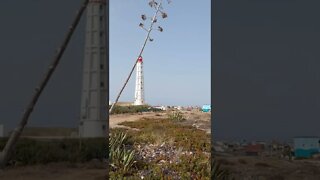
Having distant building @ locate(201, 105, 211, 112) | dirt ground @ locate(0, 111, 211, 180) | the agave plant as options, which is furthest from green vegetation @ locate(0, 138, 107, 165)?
distant building @ locate(201, 105, 211, 112)

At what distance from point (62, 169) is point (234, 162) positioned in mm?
3010

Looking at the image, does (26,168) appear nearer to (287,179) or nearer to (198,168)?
(198,168)

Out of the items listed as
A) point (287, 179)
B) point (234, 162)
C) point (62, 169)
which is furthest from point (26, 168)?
point (287, 179)

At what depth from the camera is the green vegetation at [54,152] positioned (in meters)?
6.41

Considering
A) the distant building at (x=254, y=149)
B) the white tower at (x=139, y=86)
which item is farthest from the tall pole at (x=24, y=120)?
the distant building at (x=254, y=149)

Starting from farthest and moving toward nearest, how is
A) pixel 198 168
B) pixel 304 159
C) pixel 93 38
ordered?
pixel 304 159, pixel 93 38, pixel 198 168

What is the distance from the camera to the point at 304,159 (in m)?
6.45

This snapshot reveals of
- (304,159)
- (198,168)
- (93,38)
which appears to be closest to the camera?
(198,168)

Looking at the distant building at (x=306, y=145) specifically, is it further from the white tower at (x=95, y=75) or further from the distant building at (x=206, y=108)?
the white tower at (x=95, y=75)

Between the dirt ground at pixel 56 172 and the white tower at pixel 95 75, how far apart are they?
690 millimetres

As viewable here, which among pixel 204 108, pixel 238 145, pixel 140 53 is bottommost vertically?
pixel 238 145

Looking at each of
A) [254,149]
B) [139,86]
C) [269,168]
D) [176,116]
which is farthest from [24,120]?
[269,168]

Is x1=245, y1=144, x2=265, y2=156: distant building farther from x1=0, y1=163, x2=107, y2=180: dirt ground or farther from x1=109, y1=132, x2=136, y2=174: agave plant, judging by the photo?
x1=0, y1=163, x2=107, y2=180: dirt ground

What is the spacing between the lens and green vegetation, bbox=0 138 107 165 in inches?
252
